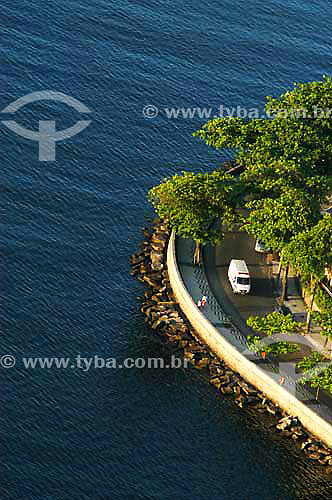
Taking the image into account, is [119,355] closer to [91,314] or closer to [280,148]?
[91,314]

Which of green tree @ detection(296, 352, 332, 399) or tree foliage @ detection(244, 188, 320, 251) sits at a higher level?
tree foliage @ detection(244, 188, 320, 251)

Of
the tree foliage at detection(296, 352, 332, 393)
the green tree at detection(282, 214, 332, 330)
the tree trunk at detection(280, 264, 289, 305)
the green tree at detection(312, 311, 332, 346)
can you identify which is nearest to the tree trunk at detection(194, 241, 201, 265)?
the tree trunk at detection(280, 264, 289, 305)

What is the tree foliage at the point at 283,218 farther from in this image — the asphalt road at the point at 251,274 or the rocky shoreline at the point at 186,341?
the rocky shoreline at the point at 186,341

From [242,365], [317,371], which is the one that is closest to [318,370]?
[317,371]

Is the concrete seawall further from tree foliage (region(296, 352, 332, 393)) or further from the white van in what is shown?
the white van

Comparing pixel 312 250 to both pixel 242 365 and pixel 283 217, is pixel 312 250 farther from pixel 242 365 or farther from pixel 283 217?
pixel 242 365

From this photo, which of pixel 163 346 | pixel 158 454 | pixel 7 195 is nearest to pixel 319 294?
pixel 163 346

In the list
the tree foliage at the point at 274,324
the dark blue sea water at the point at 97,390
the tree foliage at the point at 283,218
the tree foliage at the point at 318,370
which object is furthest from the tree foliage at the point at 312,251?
the dark blue sea water at the point at 97,390
